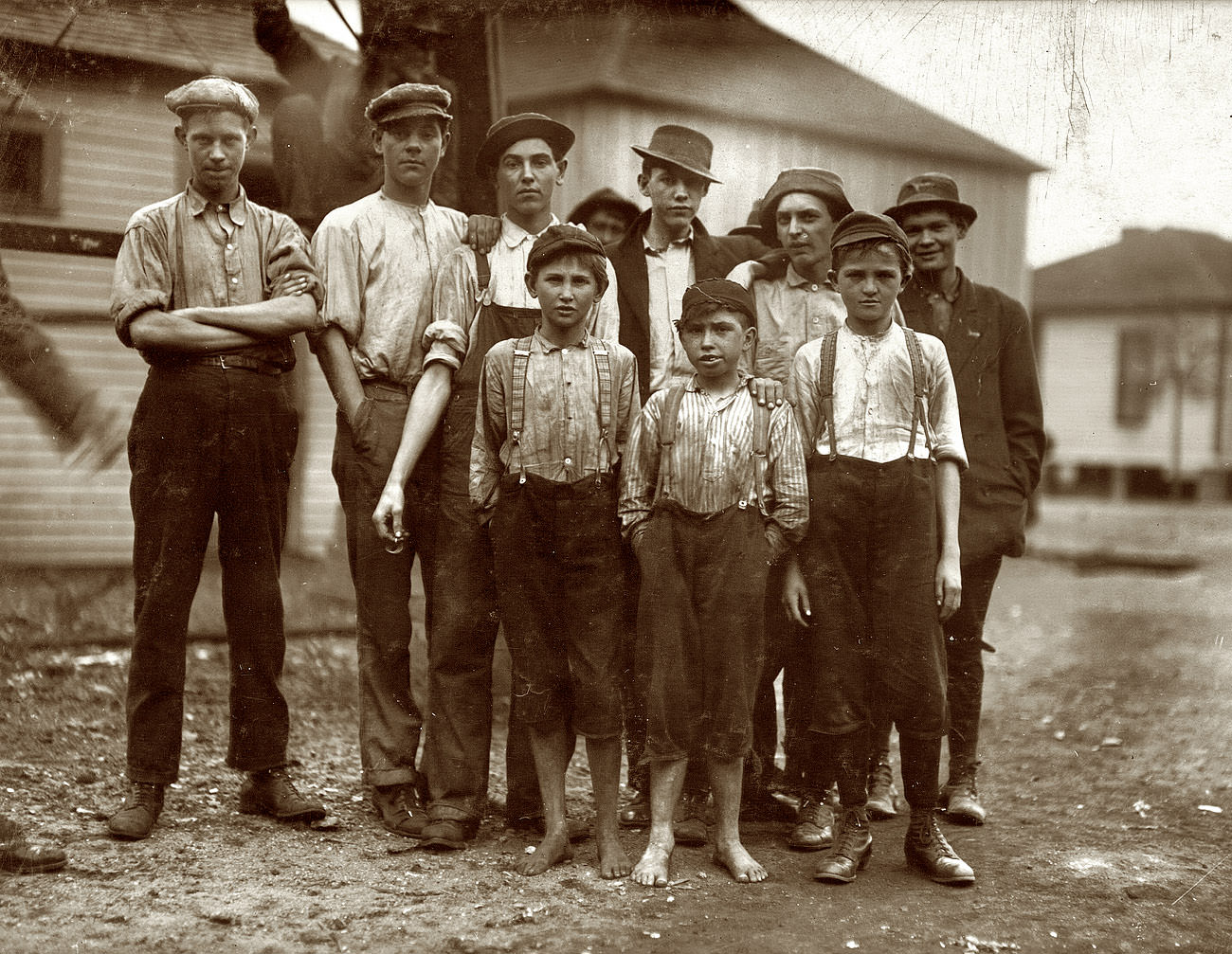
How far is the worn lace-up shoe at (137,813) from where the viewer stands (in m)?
4.14

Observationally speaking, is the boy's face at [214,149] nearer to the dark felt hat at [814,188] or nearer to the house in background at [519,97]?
the house in background at [519,97]

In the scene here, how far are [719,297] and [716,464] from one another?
54 centimetres

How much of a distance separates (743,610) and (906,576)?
0.55 meters

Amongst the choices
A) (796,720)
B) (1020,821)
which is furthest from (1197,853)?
(796,720)

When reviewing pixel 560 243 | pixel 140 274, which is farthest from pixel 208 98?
pixel 560 243

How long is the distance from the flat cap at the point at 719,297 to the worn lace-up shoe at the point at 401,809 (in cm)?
198

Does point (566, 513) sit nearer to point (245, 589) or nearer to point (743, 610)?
point (743, 610)

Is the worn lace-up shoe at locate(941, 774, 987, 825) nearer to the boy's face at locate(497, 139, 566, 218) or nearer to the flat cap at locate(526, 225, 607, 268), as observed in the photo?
the flat cap at locate(526, 225, 607, 268)

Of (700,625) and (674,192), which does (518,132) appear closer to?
(674,192)

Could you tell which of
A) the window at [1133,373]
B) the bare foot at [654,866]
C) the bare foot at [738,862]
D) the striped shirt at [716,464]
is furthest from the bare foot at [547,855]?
the window at [1133,373]

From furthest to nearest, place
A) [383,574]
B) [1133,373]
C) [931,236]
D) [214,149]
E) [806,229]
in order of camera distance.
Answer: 1. [1133,373]
2. [931,236]
3. [806,229]
4. [383,574]
5. [214,149]

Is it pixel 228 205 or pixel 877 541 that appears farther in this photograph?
pixel 228 205

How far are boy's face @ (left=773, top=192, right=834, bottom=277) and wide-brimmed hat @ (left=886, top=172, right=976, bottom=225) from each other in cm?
36

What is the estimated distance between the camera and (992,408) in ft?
16.1
